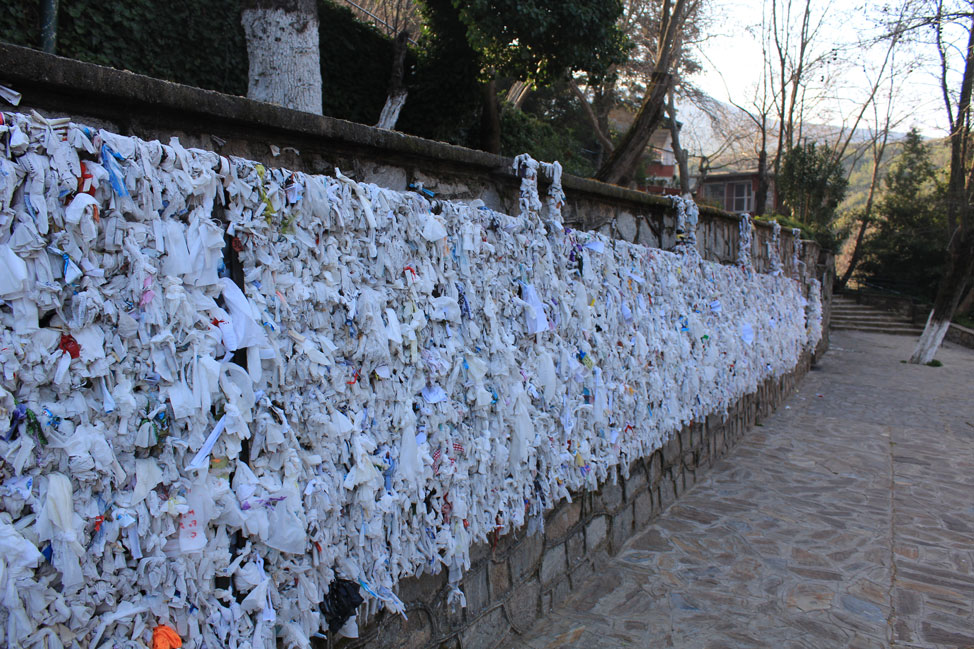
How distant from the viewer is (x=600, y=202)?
13.6ft

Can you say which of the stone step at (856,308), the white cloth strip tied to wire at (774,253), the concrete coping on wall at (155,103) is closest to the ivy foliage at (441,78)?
the white cloth strip tied to wire at (774,253)

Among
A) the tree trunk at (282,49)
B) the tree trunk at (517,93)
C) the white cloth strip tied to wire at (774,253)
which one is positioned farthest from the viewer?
the tree trunk at (517,93)

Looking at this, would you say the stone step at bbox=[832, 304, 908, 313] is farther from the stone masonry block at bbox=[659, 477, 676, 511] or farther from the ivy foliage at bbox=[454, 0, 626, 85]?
the stone masonry block at bbox=[659, 477, 676, 511]

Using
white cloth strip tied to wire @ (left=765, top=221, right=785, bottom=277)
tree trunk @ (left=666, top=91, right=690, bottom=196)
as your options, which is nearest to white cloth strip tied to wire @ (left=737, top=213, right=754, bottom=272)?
white cloth strip tied to wire @ (left=765, top=221, right=785, bottom=277)

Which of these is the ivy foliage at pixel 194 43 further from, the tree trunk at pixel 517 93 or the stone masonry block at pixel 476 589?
the stone masonry block at pixel 476 589

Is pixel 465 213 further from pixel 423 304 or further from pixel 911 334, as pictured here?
pixel 911 334

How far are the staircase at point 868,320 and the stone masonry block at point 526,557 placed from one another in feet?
67.4

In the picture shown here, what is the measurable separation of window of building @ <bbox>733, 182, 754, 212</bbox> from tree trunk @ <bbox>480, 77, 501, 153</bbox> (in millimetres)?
33907

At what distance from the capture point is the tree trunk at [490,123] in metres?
10.7

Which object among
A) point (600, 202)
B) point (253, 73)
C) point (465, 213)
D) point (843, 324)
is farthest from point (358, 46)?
point (843, 324)

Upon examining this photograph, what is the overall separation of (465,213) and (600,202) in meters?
1.72

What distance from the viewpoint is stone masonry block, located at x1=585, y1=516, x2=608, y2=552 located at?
12.1 feet

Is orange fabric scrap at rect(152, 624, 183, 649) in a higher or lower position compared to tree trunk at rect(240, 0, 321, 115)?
lower

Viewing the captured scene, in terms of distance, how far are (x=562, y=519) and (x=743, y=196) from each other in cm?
4219
